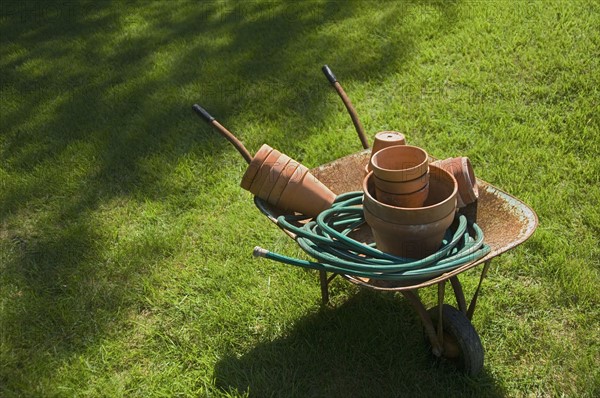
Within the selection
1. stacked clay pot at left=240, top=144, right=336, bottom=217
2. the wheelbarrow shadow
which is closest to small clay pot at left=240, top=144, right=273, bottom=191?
stacked clay pot at left=240, top=144, right=336, bottom=217

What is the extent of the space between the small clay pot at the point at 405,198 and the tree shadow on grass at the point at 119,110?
146cm

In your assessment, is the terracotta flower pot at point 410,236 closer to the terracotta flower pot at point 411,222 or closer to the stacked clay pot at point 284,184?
the terracotta flower pot at point 411,222

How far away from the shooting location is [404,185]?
1.80 meters

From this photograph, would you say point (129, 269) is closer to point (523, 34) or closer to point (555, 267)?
point (555, 267)

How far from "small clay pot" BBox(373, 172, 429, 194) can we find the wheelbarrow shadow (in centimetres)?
79

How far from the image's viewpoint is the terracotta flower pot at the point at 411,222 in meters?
1.75

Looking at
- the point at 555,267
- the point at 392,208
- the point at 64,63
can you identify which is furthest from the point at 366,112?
the point at 64,63

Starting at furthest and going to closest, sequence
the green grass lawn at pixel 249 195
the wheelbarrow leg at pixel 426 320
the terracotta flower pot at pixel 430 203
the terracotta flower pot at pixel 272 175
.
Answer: the green grass lawn at pixel 249 195 < the terracotta flower pot at pixel 272 175 < the wheelbarrow leg at pixel 426 320 < the terracotta flower pot at pixel 430 203

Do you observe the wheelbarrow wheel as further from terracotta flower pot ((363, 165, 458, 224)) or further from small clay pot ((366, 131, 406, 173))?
small clay pot ((366, 131, 406, 173))

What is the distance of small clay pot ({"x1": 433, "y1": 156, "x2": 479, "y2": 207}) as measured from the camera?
2000 millimetres

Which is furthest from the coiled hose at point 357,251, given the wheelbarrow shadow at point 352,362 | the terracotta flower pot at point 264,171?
the wheelbarrow shadow at point 352,362

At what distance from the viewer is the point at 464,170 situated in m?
1.99

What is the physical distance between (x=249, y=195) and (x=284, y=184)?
1.23 m

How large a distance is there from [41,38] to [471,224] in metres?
5.00
